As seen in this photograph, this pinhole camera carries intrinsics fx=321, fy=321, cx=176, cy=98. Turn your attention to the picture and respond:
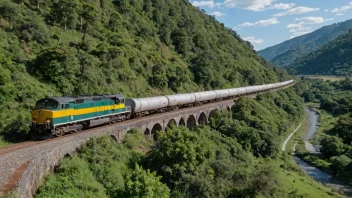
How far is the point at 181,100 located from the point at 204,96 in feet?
33.5

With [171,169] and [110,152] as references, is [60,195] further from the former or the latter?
[171,169]

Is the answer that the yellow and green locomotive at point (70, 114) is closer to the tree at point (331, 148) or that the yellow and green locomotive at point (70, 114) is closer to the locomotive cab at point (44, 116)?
the locomotive cab at point (44, 116)

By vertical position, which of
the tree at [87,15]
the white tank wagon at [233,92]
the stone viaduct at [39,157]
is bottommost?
the stone viaduct at [39,157]

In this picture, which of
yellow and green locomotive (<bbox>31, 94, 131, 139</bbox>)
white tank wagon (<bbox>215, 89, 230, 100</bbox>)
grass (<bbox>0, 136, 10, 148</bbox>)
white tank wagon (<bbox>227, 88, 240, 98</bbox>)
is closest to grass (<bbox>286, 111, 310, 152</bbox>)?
white tank wagon (<bbox>227, 88, 240, 98</bbox>)

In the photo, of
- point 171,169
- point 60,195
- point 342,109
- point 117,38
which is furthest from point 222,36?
point 60,195

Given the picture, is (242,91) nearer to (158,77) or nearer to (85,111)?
(158,77)

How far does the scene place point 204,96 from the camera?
212 ft

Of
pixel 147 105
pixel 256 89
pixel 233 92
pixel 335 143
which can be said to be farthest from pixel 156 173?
pixel 256 89

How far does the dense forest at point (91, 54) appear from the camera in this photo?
A: 118 feet

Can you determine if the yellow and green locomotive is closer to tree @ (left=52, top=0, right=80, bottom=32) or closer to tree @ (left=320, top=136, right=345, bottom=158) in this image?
tree @ (left=52, top=0, right=80, bottom=32)

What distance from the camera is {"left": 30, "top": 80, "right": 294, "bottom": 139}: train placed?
27.5 metres

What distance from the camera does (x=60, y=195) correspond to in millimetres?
18625

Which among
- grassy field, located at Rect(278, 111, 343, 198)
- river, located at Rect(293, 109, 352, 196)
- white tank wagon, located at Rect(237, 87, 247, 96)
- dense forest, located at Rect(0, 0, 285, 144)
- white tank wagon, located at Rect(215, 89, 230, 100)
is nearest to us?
dense forest, located at Rect(0, 0, 285, 144)

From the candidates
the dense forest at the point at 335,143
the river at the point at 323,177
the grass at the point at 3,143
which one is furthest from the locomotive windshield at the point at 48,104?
the dense forest at the point at 335,143
